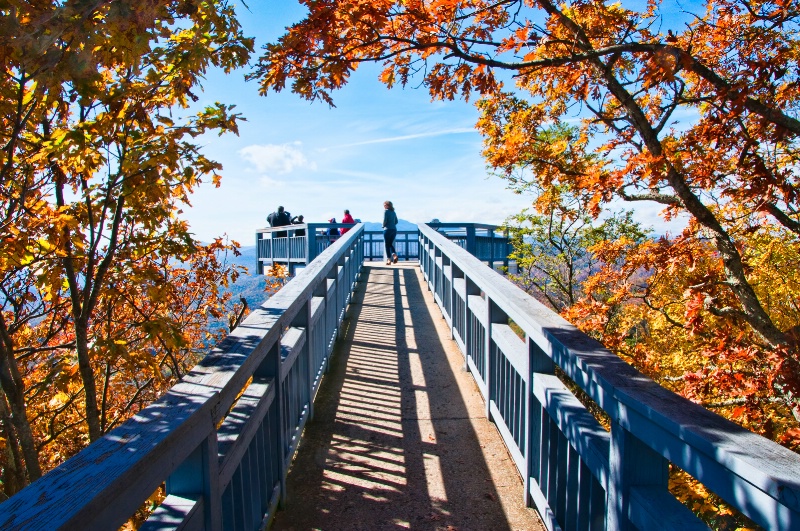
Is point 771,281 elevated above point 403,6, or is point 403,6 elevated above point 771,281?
point 403,6

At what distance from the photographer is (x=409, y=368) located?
5.82 meters

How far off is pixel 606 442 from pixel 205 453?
1.47m

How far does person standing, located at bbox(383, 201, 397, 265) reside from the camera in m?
14.7

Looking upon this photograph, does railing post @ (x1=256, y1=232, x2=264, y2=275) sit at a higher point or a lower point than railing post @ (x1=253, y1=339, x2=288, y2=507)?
higher

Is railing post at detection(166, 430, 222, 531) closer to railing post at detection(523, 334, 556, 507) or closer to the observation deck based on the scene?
the observation deck

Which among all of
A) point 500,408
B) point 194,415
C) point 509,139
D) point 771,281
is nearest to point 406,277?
point 509,139

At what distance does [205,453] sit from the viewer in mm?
1708

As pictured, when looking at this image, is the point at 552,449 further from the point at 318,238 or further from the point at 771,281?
the point at 318,238

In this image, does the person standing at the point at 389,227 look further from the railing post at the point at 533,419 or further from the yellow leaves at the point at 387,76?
the railing post at the point at 533,419

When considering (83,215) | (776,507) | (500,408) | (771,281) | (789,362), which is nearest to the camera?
(776,507)

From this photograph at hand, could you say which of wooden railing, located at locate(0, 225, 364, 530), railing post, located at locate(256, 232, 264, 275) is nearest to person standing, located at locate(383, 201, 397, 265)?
railing post, located at locate(256, 232, 264, 275)

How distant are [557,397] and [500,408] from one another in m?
1.53

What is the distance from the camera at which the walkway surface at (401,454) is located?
2975mm

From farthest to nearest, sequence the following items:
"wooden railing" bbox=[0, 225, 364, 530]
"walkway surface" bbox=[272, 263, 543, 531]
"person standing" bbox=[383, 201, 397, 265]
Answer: "person standing" bbox=[383, 201, 397, 265] → "walkway surface" bbox=[272, 263, 543, 531] → "wooden railing" bbox=[0, 225, 364, 530]
